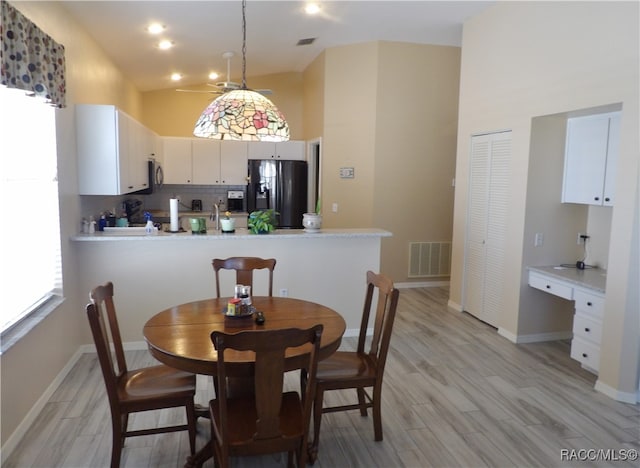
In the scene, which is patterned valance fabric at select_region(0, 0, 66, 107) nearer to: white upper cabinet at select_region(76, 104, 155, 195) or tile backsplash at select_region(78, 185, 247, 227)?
white upper cabinet at select_region(76, 104, 155, 195)

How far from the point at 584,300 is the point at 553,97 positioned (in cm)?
173

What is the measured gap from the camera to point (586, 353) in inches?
147

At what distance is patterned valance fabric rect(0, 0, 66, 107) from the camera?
232cm

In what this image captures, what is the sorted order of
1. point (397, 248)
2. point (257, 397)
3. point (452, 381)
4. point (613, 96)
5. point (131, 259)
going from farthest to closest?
point (397, 248)
point (131, 259)
point (452, 381)
point (613, 96)
point (257, 397)

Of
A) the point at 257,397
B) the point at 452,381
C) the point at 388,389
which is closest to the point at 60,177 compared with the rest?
the point at 257,397

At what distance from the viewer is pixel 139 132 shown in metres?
4.99

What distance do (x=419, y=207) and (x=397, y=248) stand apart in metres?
0.65

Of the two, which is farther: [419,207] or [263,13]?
[419,207]

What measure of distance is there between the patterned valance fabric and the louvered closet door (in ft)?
Result: 12.8

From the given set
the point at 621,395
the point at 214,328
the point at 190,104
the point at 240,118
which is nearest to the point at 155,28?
the point at 240,118

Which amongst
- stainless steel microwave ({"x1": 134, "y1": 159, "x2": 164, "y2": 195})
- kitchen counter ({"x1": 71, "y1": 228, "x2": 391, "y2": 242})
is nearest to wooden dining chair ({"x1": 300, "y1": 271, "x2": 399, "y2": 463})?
kitchen counter ({"x1": 71, "y1": 228, "x2": 391, "y2": 242})

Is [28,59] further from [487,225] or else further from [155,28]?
[487,225]

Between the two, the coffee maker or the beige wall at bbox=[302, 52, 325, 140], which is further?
the coffee maker

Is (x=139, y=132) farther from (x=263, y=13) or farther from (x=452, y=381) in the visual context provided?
(x=452, y=381)
